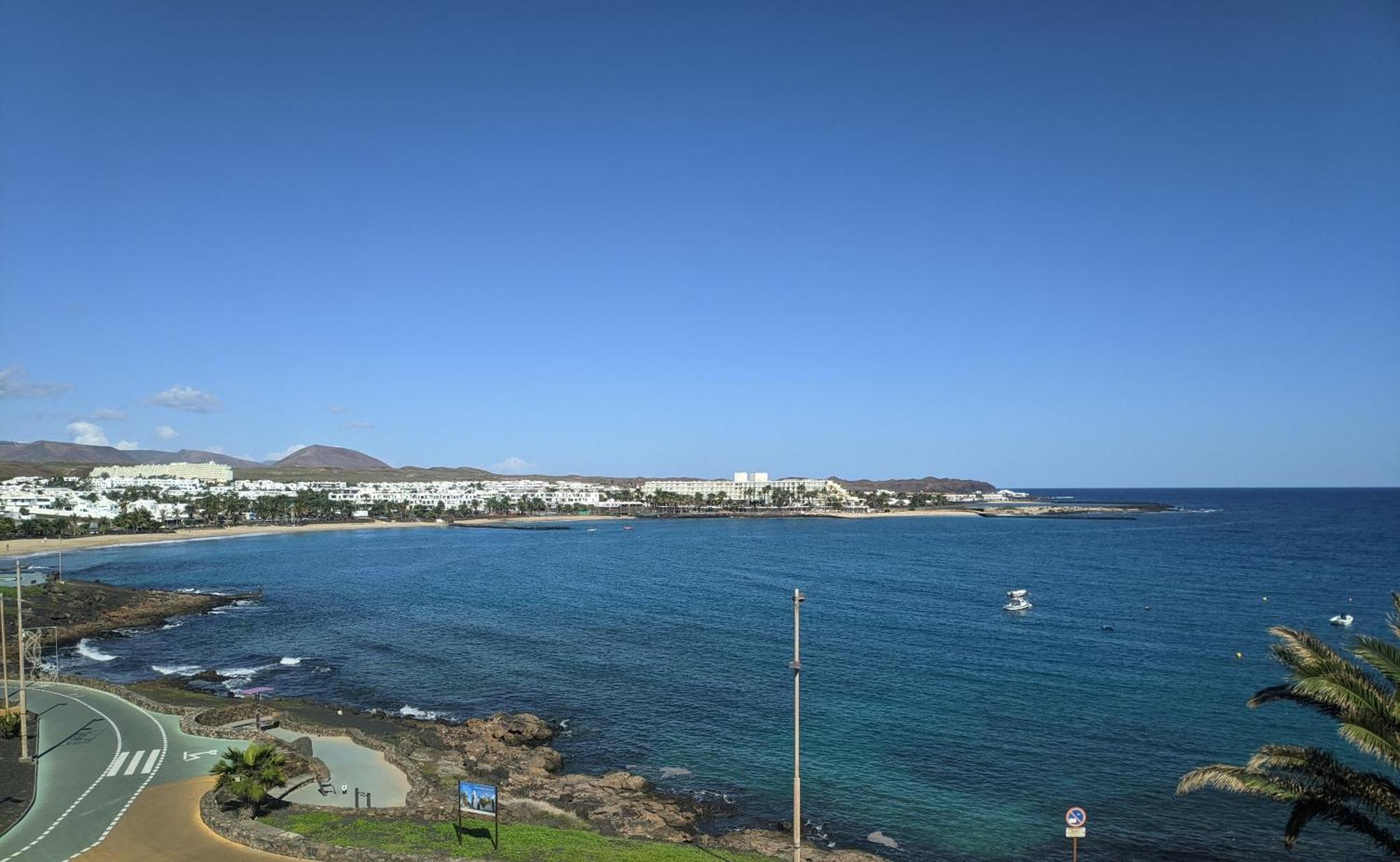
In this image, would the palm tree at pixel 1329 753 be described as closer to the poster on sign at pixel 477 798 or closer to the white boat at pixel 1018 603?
the poster on sign at pixel 477 798

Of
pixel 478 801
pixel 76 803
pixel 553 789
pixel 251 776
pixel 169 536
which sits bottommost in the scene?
pixel 553 789

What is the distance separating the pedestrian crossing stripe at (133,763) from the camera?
25.9 metres

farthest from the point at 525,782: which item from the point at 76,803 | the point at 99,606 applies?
the point at 99,606

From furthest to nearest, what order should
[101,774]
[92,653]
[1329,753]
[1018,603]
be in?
1. [1018,603]
2. [92,653]
3. [101,774]
4. [1329,753]

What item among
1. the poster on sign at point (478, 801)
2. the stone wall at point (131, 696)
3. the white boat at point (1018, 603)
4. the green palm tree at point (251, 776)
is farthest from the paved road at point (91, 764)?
the white boat at point (1018, 603)

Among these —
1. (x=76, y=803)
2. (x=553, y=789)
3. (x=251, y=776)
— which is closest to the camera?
(x=251, y=776)

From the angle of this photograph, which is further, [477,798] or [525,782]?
[525,782]

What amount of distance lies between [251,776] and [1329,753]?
25.4m

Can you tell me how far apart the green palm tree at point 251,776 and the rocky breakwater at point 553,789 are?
512cm

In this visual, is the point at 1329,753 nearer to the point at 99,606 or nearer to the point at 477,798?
the point at 477,798

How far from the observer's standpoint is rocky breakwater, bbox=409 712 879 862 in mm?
25656

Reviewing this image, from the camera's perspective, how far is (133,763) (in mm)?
26844

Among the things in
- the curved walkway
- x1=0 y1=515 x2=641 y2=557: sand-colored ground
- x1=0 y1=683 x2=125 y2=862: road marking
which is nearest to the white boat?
the curved walkway

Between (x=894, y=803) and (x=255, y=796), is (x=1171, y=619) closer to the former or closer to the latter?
(x=894, y=803)
